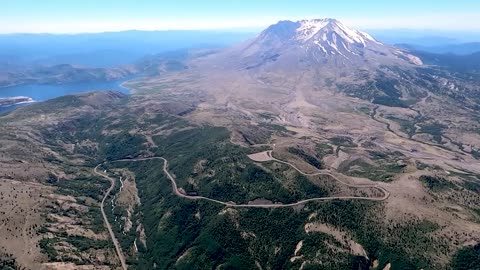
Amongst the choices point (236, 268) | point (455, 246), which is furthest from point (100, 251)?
point (455, 246)

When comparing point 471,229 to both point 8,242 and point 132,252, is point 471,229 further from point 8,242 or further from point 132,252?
point 8,242

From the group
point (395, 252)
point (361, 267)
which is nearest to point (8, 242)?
point (361, 267)

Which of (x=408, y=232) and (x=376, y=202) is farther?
(x=376, y=202)

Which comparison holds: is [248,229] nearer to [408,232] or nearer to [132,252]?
[132,252]

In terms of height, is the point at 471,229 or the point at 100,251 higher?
the point at 471,229

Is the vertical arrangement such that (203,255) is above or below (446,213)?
below

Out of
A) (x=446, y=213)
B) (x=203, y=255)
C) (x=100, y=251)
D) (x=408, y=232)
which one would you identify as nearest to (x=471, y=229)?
(x=446, y=213)

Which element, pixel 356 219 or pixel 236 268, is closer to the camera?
pixel 236 268

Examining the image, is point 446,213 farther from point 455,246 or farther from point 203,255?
point 203,255
